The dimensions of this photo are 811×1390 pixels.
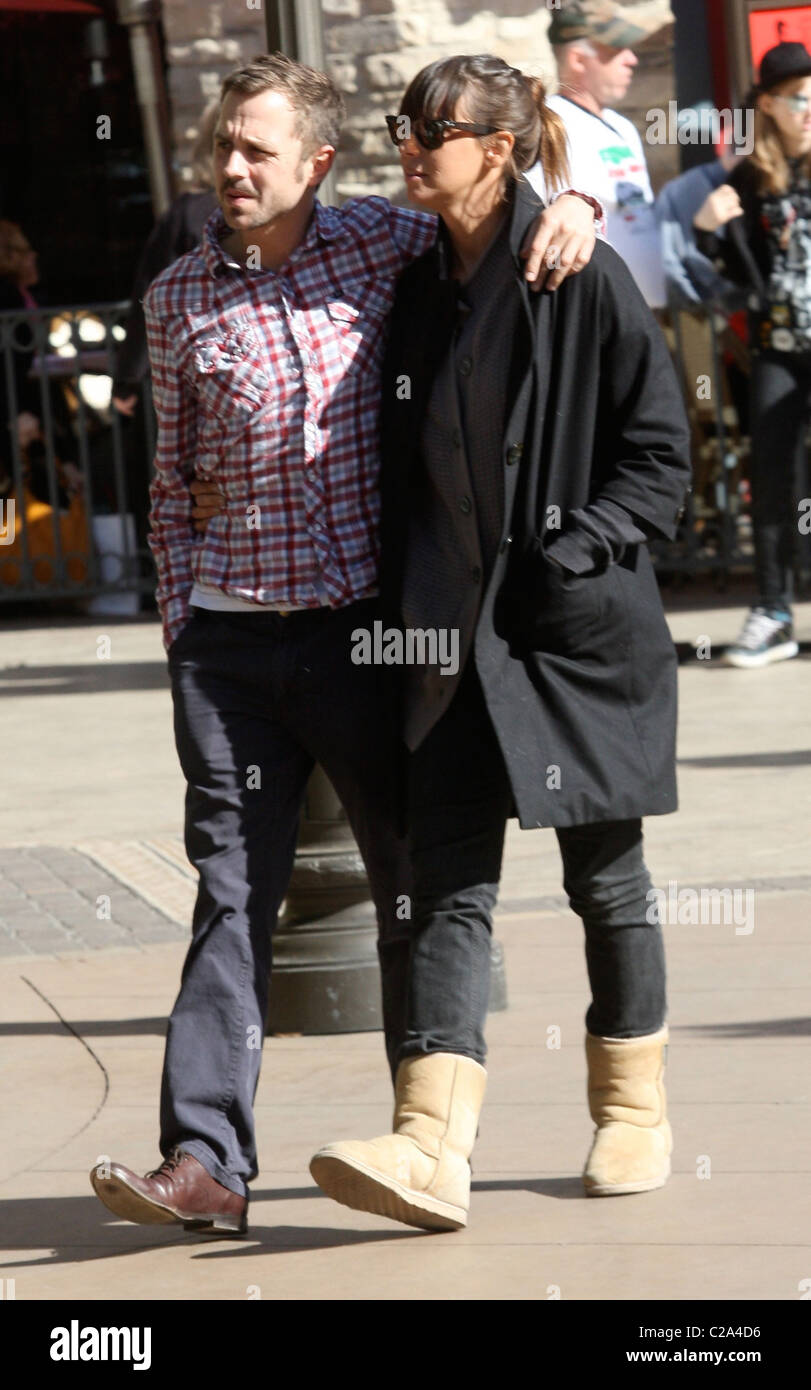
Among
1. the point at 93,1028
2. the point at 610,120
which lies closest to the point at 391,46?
the point at 610,120

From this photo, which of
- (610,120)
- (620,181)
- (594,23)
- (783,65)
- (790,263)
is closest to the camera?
(620,181)

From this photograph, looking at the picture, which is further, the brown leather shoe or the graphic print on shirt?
the graphic print on shirt

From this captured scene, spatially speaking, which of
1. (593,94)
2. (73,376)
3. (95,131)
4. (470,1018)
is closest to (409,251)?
(470,1018)

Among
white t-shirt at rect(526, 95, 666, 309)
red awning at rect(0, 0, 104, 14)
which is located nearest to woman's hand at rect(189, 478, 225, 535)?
white t-shirt at rect(526, 95, 666, 309)

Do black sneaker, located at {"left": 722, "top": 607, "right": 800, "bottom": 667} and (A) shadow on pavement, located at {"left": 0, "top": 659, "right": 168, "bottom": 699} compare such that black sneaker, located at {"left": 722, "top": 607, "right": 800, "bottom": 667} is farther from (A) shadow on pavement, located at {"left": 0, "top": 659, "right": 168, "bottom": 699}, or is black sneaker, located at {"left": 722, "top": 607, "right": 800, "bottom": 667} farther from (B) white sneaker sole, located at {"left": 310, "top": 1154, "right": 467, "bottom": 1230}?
(B) white sneaker sole, located at {"left": 310, "top": 1154, "right": 467, "bottom": 1230}

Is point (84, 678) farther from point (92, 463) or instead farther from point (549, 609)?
point (549, 609)

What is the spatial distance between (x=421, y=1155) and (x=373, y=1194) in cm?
13

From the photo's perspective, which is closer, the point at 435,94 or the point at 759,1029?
the point at 435,94

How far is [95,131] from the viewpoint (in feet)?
52.2

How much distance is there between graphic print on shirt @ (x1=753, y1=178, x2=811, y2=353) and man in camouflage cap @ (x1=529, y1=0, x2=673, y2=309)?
0.50 metres

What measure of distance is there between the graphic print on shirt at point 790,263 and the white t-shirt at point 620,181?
47 centimetres

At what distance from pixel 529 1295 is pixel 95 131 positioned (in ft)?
43.3

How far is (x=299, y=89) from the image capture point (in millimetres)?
4090

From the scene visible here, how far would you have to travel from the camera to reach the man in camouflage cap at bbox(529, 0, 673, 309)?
854 centimetres
